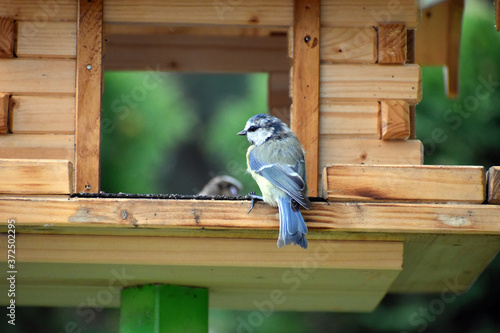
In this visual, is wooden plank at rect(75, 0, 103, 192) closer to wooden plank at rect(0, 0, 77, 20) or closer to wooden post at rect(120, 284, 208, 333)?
wooden plank at rect(0, 0, 77, 20)

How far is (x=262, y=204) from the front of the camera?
2332 millimetres

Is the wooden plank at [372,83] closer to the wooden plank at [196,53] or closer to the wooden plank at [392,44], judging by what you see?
the wooden plank at [392,44]

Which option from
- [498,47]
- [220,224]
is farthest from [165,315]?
[498,47]

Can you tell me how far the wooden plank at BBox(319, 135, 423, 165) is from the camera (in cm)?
282

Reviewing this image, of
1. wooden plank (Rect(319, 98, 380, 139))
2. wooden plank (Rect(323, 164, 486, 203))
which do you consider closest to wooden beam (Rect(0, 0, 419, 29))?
wooden plank (Rect(319, 98, 380, 139))

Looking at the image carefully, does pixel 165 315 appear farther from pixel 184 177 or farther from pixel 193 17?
pixel 184 177

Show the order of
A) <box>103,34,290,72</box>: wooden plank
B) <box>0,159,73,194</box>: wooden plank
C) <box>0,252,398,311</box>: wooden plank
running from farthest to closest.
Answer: <box>103,34,290,72</box>: wooden plank < <box>0,252,398,311</box>: wooden plank < <box>0,159,73,194</box>: wooden plank

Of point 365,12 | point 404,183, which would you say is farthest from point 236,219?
point 365,12

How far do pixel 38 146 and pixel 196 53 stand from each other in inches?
66.8

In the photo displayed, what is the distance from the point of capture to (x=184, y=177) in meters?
6.40

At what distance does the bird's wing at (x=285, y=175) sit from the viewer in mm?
2294

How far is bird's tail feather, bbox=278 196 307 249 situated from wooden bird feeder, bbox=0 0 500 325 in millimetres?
70

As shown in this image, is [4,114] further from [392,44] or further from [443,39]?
[443,39]

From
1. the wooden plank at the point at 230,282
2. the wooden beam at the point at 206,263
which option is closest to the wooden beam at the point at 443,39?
the wooden plank at the point at 230,282
